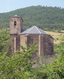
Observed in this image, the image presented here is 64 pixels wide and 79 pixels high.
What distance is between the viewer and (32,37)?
66.5 ft

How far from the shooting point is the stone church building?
65.3ft

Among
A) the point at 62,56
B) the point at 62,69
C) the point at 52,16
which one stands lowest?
the point at 62,69

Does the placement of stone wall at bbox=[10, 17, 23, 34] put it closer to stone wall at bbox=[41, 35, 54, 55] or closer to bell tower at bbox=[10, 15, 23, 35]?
bell tower at bbox=[10, 15, 23, 35]

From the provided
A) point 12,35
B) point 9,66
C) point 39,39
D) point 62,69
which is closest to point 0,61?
point 9,66

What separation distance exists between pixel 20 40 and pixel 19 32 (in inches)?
71.6

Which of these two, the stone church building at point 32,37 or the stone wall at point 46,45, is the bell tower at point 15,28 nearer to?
the stone church building at point 32,37

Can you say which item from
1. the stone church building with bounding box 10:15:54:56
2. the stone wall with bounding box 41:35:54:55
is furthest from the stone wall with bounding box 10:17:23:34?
the stone wall with bounding box 41:35:54:55

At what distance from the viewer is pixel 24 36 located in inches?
794

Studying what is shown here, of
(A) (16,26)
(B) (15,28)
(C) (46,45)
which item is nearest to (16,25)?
(A) (16,26)

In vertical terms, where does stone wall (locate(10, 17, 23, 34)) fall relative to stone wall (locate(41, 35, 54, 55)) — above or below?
above

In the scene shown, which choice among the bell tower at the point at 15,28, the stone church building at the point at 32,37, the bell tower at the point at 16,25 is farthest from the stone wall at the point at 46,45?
the bell tower at the point at 16,25

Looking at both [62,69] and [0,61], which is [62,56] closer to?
[62,69]

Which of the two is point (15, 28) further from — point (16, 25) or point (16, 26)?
point (16, 25)

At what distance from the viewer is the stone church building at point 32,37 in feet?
65.3
